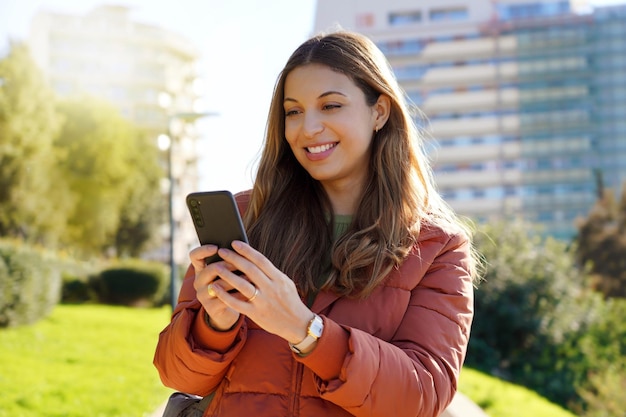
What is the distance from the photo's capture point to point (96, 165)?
30469 millimetres

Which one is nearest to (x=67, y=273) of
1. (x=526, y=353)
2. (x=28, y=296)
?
(x=28, y=296)

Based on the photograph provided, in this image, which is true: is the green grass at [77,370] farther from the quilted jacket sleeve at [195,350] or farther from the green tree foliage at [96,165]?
the green tree foliage at [96,165]

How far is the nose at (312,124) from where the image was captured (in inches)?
84.6

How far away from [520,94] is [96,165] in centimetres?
4850

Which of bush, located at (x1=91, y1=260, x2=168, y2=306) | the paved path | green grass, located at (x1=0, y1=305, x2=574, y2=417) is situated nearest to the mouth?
the paved path

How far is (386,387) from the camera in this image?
1.79 metres

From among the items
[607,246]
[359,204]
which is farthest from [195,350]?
[607,246]

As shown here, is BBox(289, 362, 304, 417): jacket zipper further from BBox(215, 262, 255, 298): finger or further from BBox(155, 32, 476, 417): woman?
BBox(215, 262, 255, 298): finger

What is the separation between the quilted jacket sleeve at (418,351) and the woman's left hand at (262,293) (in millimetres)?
103

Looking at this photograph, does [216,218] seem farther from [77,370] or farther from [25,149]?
[25,149]

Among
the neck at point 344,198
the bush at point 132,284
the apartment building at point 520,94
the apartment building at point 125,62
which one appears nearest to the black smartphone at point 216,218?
the neck at point 344,198

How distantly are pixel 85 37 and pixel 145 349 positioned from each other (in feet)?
191

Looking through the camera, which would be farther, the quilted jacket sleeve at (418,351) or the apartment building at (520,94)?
the apartment building at (520,94)

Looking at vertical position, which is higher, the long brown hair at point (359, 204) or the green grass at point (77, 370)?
the long brown hair at point (359, 204)
